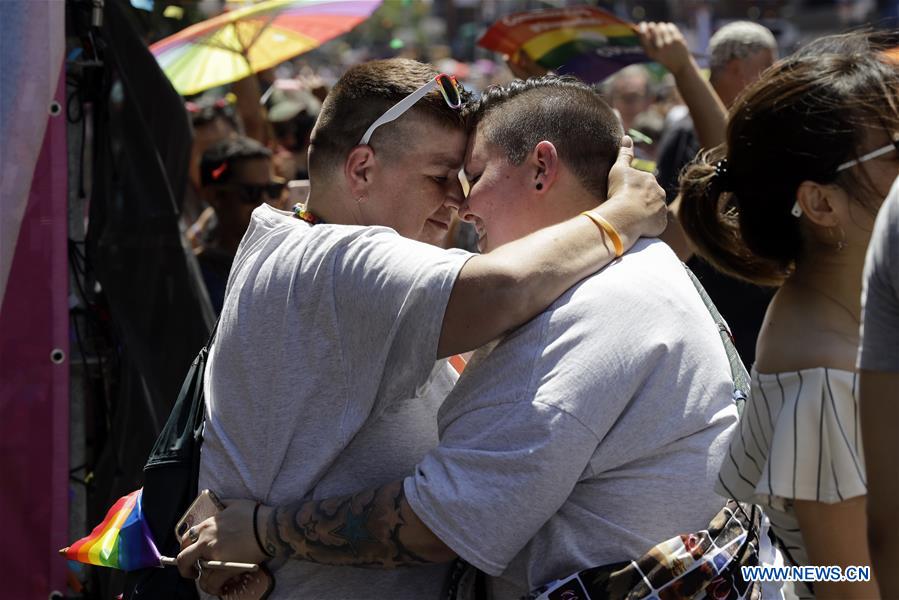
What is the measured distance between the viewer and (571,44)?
19.1 ft

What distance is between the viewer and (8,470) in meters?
3.70

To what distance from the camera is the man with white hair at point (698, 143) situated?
4738mm

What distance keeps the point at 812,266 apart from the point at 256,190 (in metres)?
4.07

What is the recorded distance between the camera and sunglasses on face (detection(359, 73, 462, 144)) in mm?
2486

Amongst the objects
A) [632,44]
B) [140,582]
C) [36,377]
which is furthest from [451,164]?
[632,44]

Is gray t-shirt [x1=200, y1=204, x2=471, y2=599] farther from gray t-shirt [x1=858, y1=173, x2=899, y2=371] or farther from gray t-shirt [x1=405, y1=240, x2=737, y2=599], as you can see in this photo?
gray t-shirt [x1=858, y1=173, x2=899, y2=371]

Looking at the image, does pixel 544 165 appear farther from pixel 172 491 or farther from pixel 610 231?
pixel 172 491

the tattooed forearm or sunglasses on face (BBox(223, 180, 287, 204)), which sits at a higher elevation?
the tattooed forearm

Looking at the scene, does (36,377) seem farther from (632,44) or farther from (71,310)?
(632,44)

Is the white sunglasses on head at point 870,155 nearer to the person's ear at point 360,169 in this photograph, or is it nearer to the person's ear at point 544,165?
the person's ear at point 544,165

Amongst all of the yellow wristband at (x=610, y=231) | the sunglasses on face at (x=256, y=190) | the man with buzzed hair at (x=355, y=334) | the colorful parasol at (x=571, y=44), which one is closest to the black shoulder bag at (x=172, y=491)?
the man with buzzed hair at (x=355, y=334)

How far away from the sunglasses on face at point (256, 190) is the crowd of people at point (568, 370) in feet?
10.6

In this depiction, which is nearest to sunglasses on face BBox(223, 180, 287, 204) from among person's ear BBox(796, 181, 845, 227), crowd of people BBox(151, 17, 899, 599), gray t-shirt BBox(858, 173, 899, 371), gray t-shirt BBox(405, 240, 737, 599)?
crowd of people BBox(151, 17, 899, 599)

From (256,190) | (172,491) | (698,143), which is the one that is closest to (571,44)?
(698,143)
